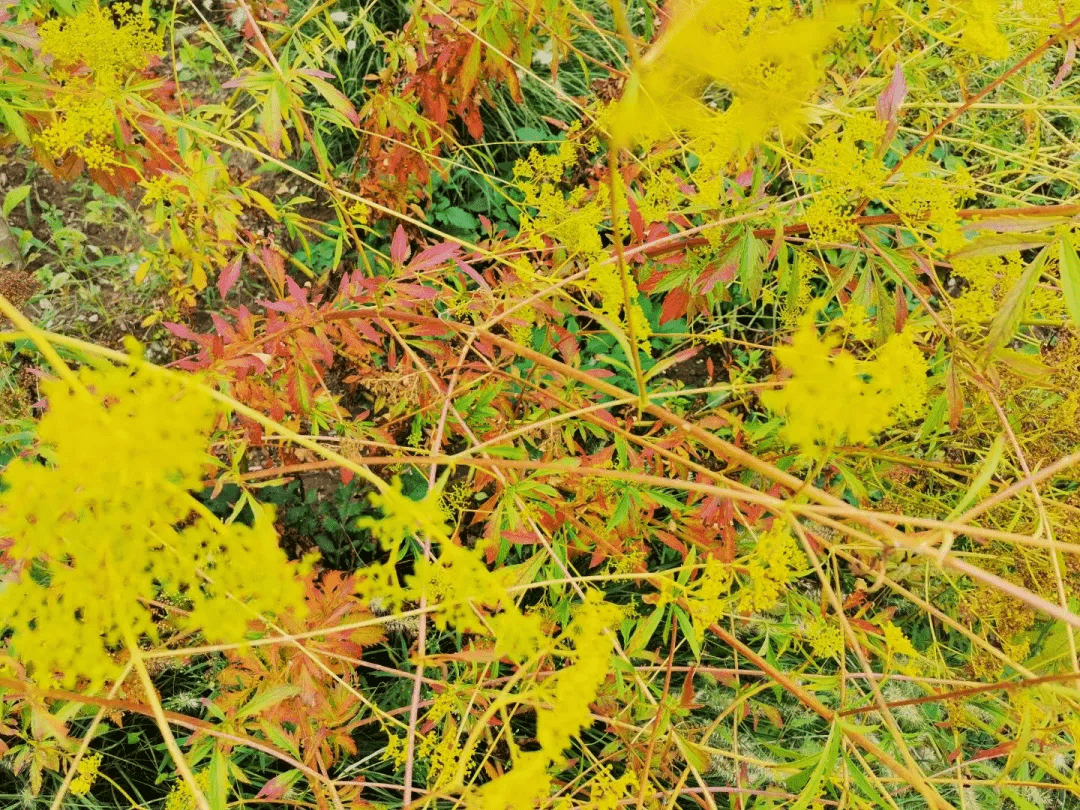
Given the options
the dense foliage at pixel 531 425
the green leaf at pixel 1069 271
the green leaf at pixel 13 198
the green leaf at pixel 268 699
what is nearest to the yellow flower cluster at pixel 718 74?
the dense foliage at pixel 531 425

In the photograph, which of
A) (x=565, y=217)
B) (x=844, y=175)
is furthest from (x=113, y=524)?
(x=844, y=175)

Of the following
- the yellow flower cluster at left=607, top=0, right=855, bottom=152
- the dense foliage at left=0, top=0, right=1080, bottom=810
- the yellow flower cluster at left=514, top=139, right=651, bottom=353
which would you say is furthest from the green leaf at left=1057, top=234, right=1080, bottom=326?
the yellow flower cluster at left=514, top=139, right=651, bottom=353

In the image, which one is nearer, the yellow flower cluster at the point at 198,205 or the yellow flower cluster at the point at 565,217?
the yellow flower cluster at the point at 565,217

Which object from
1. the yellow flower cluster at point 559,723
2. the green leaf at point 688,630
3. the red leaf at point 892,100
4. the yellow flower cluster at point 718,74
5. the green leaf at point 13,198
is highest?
the yellow flower cluster at point 718,74

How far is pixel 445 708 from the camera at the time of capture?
61.8 inches

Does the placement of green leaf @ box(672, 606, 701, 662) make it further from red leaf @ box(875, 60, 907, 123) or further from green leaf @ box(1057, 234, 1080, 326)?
red leaf @ box(875, 60, 907, 123)

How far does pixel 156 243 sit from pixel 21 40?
150 centimetres

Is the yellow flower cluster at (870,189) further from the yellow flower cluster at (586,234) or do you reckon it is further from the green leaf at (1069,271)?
the yellow flower cluster at (586,234)

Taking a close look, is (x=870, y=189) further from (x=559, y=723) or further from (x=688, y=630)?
(x=559, y=723)

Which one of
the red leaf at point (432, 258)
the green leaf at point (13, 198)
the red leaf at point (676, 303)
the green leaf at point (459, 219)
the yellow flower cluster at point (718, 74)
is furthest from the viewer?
the green leaf at point (459, 219)

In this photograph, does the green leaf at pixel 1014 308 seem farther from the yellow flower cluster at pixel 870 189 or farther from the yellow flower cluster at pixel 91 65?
the yellow flower cluster at pixel 91 65

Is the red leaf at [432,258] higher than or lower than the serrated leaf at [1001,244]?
lower

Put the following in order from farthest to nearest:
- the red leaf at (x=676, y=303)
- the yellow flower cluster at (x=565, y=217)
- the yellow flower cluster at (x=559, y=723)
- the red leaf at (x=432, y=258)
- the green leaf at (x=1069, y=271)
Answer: the red leaf at (x=676, y=303) < the red leaf at (x=432, y=258) < the yellow flower cluster at (x=565, y=217) < the green leaf at (x=1069, y=271) < the yellow flower cluster at (x=559, y=723)

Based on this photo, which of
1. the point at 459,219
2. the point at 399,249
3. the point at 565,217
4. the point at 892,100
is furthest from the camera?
the point at 459,219
